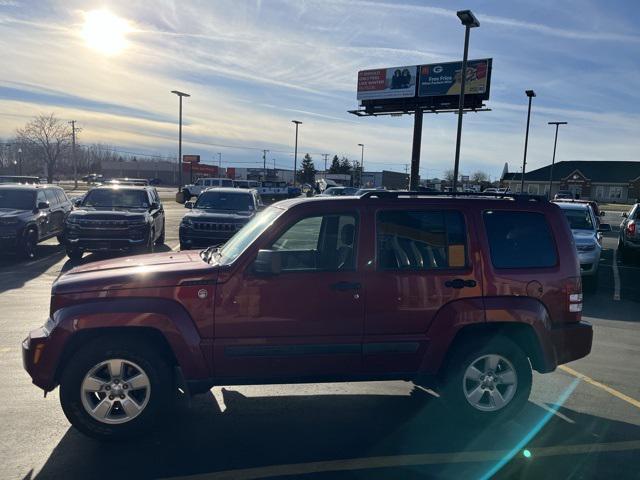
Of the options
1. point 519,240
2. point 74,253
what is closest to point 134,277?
point 519,240

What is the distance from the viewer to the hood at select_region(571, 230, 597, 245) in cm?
1030

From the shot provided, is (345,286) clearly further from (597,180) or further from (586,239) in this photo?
(597,180)

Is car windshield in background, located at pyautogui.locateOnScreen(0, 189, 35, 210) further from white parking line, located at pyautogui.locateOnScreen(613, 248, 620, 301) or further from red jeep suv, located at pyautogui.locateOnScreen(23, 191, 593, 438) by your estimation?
white parking line, located at pyautogui.locateOnScreen(613, 248, 620, 301)

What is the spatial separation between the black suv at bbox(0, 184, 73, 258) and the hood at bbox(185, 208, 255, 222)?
357 cm

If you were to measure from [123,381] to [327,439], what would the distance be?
5.39ft

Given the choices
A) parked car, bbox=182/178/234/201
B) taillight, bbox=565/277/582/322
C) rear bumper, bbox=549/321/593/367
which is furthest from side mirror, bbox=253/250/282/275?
parked car, bbox=182/178/234/201

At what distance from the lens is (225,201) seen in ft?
44.8

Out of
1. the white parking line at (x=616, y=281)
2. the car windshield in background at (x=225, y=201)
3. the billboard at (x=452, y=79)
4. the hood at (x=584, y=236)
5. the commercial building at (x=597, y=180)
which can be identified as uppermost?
the billboard at (x=452, y=79)

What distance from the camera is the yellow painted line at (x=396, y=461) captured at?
344cm

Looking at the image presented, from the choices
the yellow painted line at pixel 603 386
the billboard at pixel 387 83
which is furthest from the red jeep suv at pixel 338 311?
the billboard at pixel 387 83

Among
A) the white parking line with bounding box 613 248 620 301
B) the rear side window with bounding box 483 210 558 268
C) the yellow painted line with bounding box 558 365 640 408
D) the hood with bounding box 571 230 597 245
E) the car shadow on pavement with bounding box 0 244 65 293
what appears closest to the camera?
the rear side window with bounding box 483 210 558 268

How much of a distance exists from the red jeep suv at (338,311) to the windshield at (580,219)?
814cm

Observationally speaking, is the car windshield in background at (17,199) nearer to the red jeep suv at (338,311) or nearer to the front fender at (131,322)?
the red jeep suv at (338,311)

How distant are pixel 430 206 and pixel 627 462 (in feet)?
7.96
